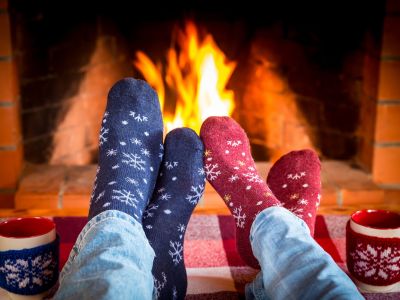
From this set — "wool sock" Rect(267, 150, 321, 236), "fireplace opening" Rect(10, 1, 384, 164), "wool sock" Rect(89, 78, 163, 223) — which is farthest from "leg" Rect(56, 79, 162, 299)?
"fireplace opening" Rect(10, 1, 384, 164)

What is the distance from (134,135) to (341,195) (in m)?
0.63

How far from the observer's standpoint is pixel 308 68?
6.13 ft

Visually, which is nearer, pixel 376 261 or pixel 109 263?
pixel 109 263

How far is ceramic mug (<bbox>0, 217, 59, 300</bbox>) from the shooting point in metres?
0.98

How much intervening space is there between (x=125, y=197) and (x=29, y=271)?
19 centimetres

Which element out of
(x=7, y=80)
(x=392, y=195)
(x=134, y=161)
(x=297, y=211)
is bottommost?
(x=392, y=195)

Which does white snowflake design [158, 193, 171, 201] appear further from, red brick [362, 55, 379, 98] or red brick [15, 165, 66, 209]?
red brick [362, 55, 379, 98]

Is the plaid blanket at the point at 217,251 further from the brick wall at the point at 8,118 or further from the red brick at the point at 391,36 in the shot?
the red brick at the point at 391,36

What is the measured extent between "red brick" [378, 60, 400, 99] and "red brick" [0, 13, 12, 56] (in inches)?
37.0

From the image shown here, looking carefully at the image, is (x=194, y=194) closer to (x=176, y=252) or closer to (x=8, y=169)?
(x=176, y=252)

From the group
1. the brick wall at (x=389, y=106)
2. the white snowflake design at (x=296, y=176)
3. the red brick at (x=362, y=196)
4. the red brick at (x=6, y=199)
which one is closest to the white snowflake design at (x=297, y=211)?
the white snowflake design at (x=296, y=176)

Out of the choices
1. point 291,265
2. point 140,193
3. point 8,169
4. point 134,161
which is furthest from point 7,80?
point 291,265

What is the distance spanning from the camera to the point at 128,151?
1.23 metres

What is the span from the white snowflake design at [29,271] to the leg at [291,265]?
1.06 ft
